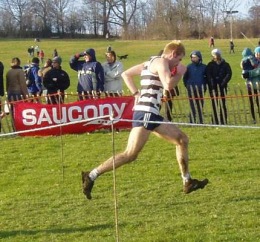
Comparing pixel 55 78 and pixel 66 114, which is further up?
pixel 55 78

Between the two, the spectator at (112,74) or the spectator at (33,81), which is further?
the spectator at (33,81)

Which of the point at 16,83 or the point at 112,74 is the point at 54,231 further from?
the point at 16,83

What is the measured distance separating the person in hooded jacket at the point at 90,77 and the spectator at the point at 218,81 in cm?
238

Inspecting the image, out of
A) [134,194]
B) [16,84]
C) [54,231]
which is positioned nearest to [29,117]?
[16,84]

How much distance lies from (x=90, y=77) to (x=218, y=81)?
2.82 metres

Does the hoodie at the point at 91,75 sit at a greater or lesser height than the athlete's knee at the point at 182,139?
greater

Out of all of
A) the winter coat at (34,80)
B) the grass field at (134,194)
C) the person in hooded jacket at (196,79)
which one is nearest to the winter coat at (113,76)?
the person in hooded jacket at (196,79)

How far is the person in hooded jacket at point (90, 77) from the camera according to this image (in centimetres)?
1439

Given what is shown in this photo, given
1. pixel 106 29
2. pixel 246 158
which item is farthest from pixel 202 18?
pixel 246 158

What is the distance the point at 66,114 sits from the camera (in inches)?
543

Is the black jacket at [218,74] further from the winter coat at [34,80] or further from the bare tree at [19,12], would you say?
the bare tree at [19,12]

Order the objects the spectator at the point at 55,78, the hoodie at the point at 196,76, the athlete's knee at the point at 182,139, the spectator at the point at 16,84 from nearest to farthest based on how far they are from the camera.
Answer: the athlete's knee at the point at 182,139 → the hoodie at the point at 196,76 → the spectator at the point at 55,78 → the spectator at the point at 16,84

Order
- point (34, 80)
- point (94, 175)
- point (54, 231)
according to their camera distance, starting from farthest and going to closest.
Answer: point (34, 80) < point (94, 175) < point (54, 231)

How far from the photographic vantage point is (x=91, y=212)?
7.64 metres
